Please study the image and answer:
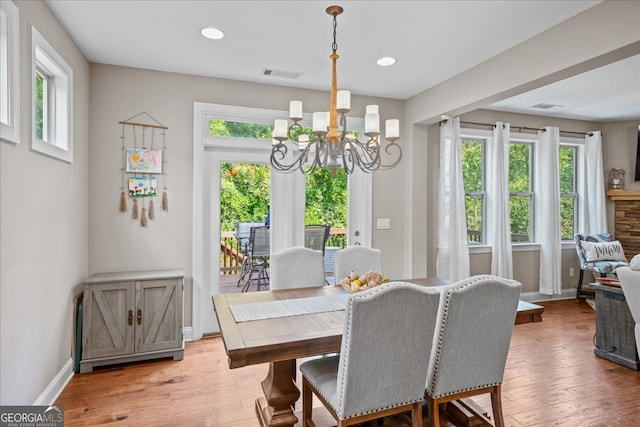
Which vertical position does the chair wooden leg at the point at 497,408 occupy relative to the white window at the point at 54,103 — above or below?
below

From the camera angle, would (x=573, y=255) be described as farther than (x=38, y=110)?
Yes

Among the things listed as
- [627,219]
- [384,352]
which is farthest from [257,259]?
[627,219]

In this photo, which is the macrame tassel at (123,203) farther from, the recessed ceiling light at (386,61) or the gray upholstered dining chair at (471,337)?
the gray upholstered dining chair at (471,337)

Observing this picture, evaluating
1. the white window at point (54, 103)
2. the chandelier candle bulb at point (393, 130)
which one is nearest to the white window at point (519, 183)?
the chandelier candle bulb at point (393, 130)

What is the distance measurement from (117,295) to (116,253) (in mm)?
555

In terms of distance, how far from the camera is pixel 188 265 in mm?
3715

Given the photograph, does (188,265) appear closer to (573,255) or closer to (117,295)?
(117,295)

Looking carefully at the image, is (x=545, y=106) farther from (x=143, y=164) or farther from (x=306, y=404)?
(x=143, y=164)

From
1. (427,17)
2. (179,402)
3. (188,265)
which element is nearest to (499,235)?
(427,17)

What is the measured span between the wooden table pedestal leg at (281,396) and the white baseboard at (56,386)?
1.46 meters

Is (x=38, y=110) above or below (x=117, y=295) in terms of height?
above

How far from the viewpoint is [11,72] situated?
6.55ft

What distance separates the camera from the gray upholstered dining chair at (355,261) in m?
3.09

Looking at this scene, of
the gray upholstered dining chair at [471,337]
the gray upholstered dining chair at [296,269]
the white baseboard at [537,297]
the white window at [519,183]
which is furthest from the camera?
the white baseboard at [537,297]
